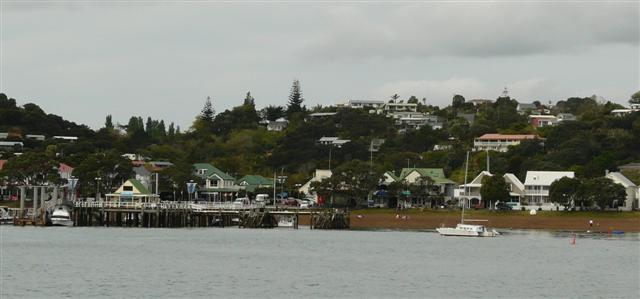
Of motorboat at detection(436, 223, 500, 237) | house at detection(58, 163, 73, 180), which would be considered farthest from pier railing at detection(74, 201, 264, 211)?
house at detection(58, 163, 73, 180)

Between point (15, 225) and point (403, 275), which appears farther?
Result: point (15, 225)

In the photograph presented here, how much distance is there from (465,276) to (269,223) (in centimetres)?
5430

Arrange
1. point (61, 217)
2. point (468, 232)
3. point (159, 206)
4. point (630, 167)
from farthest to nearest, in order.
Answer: point (630, 167) → point (159, 206) → point (61, 217) → point (468, 232)

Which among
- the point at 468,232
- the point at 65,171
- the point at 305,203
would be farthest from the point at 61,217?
the point at 468,232

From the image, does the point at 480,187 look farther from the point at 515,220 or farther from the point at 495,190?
the point at 515,220

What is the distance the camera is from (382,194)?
146500 millimetres

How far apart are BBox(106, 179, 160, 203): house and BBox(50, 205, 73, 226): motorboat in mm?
13847

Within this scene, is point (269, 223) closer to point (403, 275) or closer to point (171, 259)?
point (171, 259)

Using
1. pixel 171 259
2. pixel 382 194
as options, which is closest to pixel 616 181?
pixel 382 194

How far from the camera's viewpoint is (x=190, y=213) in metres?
120

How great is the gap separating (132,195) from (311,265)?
63119 mm

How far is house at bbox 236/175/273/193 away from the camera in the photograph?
162m

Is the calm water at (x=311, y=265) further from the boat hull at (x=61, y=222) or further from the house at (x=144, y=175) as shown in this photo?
the house at (x=144, y=175)

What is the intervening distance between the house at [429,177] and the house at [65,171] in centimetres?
3790
